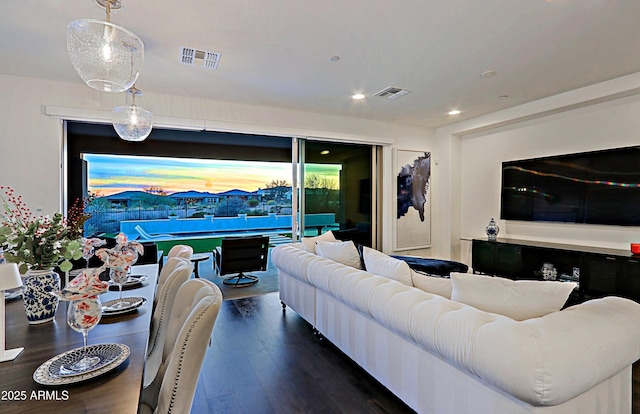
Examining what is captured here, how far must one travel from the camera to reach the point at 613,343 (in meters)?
1.39

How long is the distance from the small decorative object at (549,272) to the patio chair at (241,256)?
163 inches

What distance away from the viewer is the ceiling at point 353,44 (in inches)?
92.6

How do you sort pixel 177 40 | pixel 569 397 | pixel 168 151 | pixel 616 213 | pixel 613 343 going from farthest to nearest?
pixel 168 151, pixel 616 213, pixel 177 40, pixel 613 343, pixel 569 397

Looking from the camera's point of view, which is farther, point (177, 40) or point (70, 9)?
point (177, 40)

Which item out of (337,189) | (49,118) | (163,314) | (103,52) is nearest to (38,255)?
(163,314)

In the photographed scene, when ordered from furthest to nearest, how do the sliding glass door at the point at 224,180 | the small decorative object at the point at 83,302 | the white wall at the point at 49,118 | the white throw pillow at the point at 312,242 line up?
1. the sliding glass door at the point at 224,180
2. the white throw pillow at the point at 312,242
3. the white wall at the point at 49,118
4. the small decorative object at the point at 83,302

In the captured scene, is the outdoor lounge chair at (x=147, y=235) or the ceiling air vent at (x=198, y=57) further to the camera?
the outdoor lounge chair at (x=147, y=235)

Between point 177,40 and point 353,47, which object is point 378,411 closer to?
point 353,47

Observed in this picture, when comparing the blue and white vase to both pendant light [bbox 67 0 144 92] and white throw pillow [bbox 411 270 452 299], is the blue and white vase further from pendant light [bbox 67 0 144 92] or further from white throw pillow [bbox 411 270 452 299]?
white throw pillow [bbox 411 270 452 299]

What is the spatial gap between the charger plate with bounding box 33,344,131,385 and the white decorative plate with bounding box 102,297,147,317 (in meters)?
0.45

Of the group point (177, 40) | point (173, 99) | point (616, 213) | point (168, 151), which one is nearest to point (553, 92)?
point (616, 213)

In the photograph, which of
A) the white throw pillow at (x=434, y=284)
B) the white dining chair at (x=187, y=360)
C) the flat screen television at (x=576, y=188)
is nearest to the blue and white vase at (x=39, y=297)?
the white dining chair at (x=187, y=360)

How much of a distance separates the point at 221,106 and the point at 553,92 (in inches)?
178

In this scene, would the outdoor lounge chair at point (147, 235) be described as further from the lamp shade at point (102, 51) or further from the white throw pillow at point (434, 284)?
the white throw pillow at point (434, 284)
